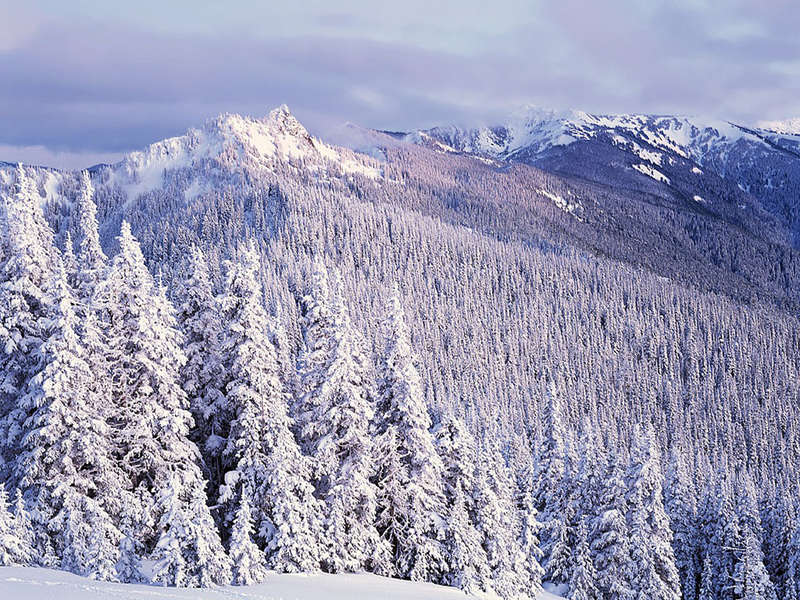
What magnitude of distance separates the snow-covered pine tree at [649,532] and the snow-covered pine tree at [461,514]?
12.7m

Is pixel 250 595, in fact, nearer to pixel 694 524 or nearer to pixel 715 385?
pixel 694 524

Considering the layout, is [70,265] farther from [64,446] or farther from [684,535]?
[684,535]

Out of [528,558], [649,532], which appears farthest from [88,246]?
[649,532]

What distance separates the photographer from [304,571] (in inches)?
861

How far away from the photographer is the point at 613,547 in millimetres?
37156

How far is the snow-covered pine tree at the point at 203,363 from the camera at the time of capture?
85.1 ft

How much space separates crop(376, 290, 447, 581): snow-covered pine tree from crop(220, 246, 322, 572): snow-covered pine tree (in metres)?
3.37

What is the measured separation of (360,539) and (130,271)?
1257 centimetres

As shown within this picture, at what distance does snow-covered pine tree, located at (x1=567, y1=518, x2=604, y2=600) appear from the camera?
3647 cm

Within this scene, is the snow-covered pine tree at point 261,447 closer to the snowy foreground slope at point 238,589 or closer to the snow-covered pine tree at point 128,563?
the snowy foreground slope at point 238,589

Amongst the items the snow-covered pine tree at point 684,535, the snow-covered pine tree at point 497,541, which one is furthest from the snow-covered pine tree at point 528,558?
the snow-covered pine tree at point 684,535

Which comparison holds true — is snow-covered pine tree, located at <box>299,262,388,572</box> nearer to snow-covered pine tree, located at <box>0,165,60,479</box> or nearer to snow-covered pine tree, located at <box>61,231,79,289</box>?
snow-covered pine tree, located at <box>0,165,60,479</box>

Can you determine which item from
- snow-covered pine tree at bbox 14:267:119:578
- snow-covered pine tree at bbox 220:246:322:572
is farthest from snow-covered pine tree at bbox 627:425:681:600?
snow-covered pine tree at bbox 14:267:119:578

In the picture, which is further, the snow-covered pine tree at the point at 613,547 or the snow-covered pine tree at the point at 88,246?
the snow-covered pine tree at the point at 613,547
